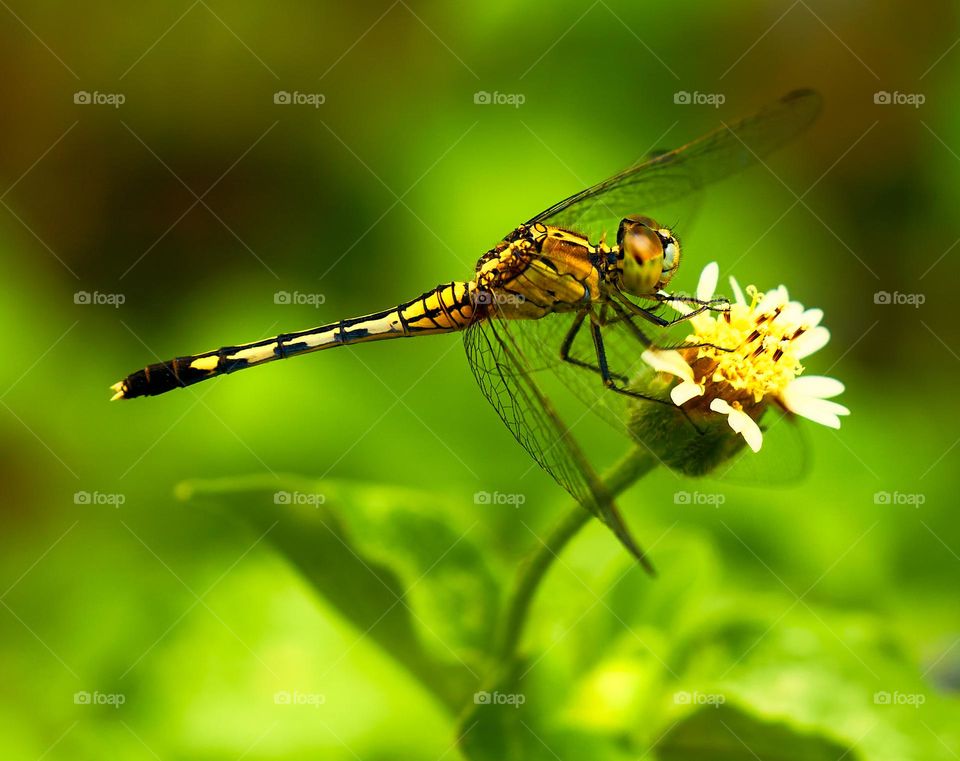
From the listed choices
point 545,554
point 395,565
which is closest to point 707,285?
point 545,554

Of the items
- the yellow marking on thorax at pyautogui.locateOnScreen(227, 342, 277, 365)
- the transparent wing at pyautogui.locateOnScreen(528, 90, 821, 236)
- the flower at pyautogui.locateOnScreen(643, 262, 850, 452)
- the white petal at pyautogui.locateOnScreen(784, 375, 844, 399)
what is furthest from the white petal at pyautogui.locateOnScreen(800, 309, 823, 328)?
the yellow marking on thorax at pyautogui.locateOnScreen(227, 342, 277, 365)

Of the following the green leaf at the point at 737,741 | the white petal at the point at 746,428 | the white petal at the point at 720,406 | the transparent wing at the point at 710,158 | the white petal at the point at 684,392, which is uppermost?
the transparent wing at the point at 710,158

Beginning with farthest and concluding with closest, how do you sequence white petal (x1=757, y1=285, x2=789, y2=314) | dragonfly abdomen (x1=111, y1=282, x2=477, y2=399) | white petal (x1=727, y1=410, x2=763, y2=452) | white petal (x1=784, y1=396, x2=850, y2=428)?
dragonfly abdomen (x1=111, y1=282, x2=477, y2=399) < white petal (x1=757, y1=285, x2=789, y2=314) < white petal (x1=784, y1=396, x2=850, y2=428) < white petal (x1=727, y1=410, x2=763, y2=452)

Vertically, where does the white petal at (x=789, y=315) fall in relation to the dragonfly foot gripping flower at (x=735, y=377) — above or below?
above

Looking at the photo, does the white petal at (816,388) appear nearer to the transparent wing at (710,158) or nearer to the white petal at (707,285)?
the white petal at (707,285)

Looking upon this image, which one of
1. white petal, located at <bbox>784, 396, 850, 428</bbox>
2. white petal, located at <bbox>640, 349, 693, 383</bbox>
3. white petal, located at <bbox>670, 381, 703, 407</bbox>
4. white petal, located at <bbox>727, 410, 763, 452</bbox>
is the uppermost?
white petal, located at <bbox>640, 349, 693, 383</bbox>

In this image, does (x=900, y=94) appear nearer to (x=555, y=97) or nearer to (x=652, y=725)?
(x=555, y=97)

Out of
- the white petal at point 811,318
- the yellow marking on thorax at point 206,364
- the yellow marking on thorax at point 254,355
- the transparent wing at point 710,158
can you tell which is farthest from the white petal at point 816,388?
the yellow marking on thorax at point 206,364

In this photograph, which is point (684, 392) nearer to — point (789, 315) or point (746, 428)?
point (746, 428)

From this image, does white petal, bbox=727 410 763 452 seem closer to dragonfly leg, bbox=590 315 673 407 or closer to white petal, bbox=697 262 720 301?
dragonfly leg, bbox=590 315 673 407
